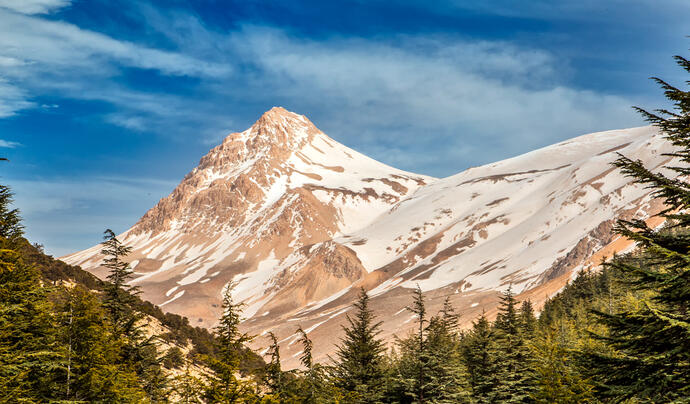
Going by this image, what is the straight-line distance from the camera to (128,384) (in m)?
17.8

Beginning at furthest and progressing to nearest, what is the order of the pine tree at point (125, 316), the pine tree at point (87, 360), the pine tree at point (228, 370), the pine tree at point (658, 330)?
the pine tree at point (125, 316)
the pine tree at point (87, 360)
the pine tree at point (228, 370)
the pine tree at point (658, 330)

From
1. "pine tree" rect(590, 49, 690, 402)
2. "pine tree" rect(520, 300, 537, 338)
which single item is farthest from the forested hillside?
"pine tree" rect(520, 300, 537, 338)

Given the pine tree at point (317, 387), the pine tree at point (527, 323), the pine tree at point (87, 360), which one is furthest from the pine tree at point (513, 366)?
the pine tree at point (87, 360)

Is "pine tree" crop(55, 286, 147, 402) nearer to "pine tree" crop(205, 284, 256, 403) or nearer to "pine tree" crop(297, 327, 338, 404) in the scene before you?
"pine tree" crop(205, 284, 256, 403)

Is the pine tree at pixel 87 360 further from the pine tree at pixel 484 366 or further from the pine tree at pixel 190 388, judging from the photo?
the pine tree at pixel 484 366

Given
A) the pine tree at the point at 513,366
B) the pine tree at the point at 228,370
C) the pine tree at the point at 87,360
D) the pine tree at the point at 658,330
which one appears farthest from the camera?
the pine tree at the point at 513,366

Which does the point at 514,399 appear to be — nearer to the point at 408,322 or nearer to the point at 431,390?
the point at 431,390

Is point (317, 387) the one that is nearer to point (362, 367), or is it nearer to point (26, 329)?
point (362, 367)

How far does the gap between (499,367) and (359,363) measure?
6.50m

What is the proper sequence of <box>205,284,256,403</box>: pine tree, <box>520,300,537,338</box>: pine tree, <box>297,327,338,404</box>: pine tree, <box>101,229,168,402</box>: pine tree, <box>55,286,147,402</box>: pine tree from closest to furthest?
<box>205,284,256,403</box>: pine tree, <box>55,286,147,402</box>: pine tree, <box>297,327,338,404</box>: pine tree, <box>101,229,168,402</box>: pine tree, <box>520,300,537,338</box>: pine tree

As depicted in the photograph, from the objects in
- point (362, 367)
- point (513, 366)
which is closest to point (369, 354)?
point (362, 367)

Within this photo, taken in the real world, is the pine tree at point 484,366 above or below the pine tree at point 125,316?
below

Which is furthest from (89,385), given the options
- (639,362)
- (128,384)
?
(639,362)

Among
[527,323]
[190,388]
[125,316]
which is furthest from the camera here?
[527,323]
